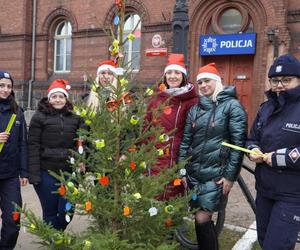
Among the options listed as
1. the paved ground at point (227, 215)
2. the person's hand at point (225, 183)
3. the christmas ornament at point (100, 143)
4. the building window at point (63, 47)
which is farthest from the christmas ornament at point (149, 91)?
the building window at point (63, 47)

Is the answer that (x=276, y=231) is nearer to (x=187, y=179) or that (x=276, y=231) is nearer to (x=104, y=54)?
(x=187, y=179)

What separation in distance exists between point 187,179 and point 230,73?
10300mm

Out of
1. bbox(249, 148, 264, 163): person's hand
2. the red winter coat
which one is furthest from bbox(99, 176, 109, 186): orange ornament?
bbox(249, 148, 264, 163): person's hand

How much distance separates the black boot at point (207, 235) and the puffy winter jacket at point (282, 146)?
66cm

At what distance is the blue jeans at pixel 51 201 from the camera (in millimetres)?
4152

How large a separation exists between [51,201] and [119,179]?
52.9 inches

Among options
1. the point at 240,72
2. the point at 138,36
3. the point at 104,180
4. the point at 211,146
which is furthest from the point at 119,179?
the point at 240,72

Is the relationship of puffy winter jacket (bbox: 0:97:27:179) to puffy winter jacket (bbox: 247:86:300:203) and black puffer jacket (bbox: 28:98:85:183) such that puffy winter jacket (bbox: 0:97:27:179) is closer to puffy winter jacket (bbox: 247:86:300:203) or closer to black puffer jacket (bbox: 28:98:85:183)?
black puffer jacket (bbox: 28:98:85:183)

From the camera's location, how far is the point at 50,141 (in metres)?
4.09

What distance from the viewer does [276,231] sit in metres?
3.03

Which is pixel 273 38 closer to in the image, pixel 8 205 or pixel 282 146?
pixel 282 146

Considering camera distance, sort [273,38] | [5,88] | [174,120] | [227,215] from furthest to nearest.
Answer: [273,38] → [227,215] → [5,88] → [174,120]

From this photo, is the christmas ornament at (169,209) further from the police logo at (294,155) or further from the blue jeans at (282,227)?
the police logo at (294,155)

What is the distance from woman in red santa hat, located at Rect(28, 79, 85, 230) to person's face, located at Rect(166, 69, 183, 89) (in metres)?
0.97
